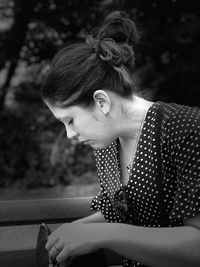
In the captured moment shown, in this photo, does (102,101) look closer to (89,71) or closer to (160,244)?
(89,71)

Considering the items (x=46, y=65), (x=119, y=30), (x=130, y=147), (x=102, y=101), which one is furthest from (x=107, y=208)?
(x=46, y=65)

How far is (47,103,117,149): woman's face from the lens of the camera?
70.9 inches

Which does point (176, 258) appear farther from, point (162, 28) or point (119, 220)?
point (162, 28)

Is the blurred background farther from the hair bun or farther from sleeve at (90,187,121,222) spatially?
the hair bun

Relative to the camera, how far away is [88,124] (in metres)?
1.80

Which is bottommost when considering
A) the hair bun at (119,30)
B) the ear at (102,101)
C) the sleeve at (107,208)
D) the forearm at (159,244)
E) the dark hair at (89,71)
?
the sleeve at (107,208)

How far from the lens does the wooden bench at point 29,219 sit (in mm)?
2326

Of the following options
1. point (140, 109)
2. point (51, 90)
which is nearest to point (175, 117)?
point (140, 109)

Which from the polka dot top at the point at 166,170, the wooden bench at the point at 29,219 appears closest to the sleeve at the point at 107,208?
the polka dot top at the point at 166,170

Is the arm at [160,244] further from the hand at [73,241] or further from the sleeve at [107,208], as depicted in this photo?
the sleeve at [107,208]

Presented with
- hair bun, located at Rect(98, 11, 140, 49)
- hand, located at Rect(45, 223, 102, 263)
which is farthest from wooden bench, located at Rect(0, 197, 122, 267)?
hair bun, located at Rect(98, 11, 140, 49)

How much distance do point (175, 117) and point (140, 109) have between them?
17 cm

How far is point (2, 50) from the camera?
5742mm

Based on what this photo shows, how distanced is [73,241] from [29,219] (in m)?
0.73
